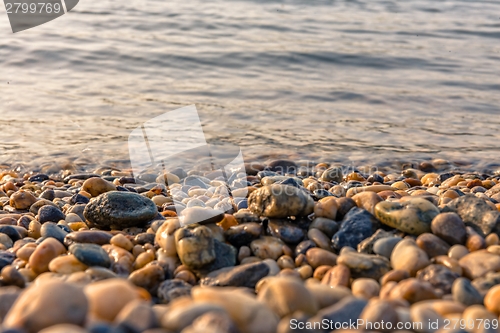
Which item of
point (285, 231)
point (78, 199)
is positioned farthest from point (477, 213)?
point (78, 199)

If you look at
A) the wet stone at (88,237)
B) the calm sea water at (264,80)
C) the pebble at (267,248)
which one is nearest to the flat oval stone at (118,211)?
the wet stone at (88,237)

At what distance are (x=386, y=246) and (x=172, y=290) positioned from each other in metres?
1.06

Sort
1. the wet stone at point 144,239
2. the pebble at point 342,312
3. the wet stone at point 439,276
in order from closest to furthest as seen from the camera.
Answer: the pebble at point 342,312 < the wet stone at point 439,276 < the wet stone at point 144,239

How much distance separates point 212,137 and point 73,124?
1.77m

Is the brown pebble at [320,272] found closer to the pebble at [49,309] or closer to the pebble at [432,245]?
the pebble at [432,245]

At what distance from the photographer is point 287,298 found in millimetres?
1862

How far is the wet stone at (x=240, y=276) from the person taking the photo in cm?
248

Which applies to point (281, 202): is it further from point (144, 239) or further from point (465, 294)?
point (465, 294)

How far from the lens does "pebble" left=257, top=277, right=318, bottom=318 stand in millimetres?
1847

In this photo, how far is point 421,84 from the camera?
8.51 metres

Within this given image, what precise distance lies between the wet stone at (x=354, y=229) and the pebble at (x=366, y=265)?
238mm

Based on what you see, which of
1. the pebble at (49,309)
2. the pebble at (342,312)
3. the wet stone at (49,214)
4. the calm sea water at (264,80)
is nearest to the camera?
the pebble at (49,309)

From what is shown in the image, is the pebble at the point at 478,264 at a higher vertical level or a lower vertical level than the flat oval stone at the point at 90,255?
lower

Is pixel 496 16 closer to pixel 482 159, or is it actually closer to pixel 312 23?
pixel 312 23
